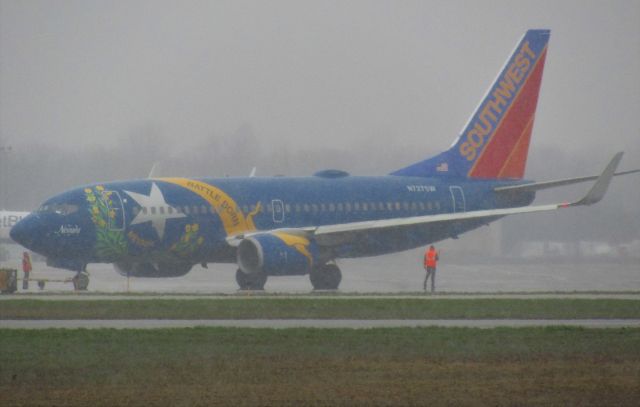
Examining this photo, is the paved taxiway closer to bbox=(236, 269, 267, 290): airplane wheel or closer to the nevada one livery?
bbox=(236, 269, 267, 290): airplane wheel

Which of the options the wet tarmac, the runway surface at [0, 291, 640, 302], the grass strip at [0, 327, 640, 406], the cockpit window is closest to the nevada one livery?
the cockpit window

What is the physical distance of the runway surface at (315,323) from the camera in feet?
102

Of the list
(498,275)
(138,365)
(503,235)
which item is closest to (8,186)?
(503,235)

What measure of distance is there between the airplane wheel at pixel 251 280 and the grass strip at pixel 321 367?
19.9m

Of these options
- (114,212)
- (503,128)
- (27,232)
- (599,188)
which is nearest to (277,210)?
(114,212)

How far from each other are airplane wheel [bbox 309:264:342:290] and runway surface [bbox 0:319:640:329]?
18.1 meters

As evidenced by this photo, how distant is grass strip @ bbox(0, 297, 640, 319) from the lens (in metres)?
34.8

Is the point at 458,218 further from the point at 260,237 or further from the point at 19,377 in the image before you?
the point at 19,377

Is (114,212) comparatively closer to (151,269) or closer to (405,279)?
(151,269)

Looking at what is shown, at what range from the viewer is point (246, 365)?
76.6ft

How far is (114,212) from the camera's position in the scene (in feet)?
159

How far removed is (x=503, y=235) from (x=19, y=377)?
63.4 m

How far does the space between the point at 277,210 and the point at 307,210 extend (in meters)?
1.42

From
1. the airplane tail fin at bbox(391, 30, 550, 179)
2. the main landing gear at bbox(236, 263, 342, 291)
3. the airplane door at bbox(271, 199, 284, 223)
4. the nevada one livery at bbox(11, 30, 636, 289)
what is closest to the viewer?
the nevada one livery at bbox(11, 30, 636, 289)
